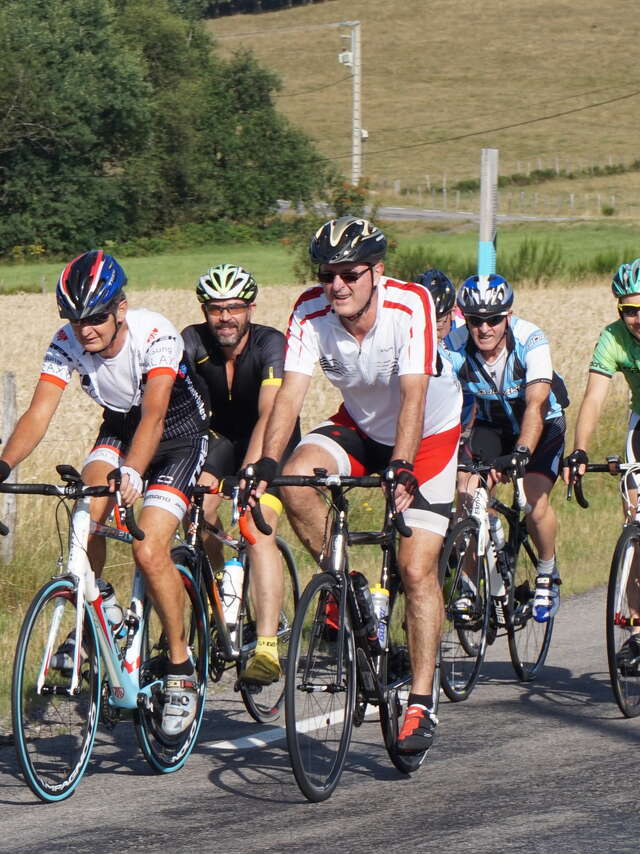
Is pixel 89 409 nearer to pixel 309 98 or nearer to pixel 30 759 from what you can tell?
pixel 30 759

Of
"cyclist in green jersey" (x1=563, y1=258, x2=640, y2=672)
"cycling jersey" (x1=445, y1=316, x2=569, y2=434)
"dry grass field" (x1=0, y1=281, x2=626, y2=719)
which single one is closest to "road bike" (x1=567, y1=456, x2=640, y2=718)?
"cyclist in green jersey" (x1=563, y1=258, x2=640, y2=672)

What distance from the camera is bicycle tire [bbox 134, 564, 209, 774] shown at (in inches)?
234

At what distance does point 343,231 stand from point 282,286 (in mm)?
36156

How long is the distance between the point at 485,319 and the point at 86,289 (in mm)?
2747

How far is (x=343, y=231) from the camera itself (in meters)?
5.91

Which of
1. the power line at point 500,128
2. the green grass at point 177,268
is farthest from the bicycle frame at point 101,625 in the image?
the power line at point 500,128

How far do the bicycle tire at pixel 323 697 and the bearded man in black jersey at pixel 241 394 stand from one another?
1.05m

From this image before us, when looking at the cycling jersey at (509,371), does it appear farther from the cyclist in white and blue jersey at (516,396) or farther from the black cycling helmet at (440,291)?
the black cycling helmet at (440,291)

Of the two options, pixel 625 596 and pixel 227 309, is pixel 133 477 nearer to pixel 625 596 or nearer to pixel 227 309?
pixel 227 309

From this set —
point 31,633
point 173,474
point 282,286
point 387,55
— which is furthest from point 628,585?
point 387,55

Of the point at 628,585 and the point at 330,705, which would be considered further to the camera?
the point at 628,585

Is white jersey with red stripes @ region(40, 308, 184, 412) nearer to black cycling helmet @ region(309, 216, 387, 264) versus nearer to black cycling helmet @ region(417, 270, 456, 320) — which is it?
black cycling helmet @ region(309, 216, 387, 264)

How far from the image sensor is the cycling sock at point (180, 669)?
6.17 metres

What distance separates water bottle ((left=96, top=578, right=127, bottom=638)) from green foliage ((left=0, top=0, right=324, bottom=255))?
4793 centimetres
